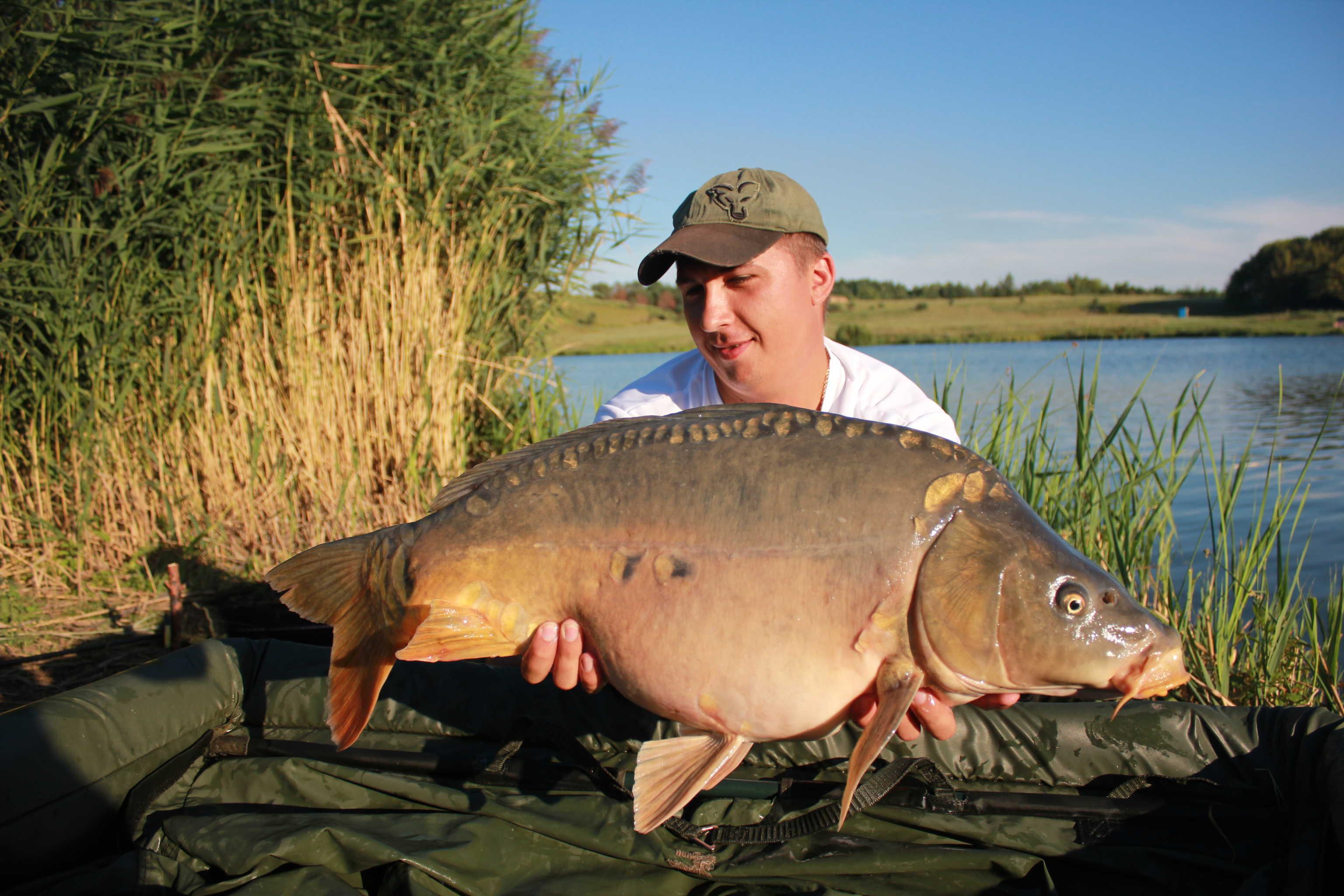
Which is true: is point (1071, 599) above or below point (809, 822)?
above

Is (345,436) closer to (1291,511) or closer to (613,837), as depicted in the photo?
(613,837)

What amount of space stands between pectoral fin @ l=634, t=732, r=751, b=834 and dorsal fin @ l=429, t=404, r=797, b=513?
540mm

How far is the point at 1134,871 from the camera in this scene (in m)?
1.67

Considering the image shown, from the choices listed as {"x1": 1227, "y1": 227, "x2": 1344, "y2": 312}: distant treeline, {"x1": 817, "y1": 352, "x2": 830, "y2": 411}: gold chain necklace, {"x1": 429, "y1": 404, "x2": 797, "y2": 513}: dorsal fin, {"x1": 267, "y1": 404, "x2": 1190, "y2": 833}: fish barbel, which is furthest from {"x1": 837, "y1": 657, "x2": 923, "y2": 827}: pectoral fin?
{"x1": 1227, "y1": 227, "x2": 1344, "y2": 312}: distant treeline

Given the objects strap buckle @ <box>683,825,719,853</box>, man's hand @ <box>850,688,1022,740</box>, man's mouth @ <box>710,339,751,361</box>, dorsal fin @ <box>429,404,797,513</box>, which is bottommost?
strap buckle @ <box>683,825,719,853</box>

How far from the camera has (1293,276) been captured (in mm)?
38219

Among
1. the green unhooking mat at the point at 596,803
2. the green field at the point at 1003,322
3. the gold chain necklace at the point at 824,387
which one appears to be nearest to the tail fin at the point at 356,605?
the green unhooking mat at the point at 596,803

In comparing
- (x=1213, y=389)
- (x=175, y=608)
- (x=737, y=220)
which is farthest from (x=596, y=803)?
(x=1213, y=389)

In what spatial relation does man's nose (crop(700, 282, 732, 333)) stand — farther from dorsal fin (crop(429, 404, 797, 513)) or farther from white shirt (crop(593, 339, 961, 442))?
dorsal fin (crop(429, 404, 797, 513))

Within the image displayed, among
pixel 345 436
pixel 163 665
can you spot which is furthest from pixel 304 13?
pixel 163 665

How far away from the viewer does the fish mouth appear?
1.28 metres

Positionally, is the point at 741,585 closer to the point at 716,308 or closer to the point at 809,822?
the point at 809,822

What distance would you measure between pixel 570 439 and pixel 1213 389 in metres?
16.9

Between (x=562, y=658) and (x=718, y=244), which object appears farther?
(x=718, y=244)
